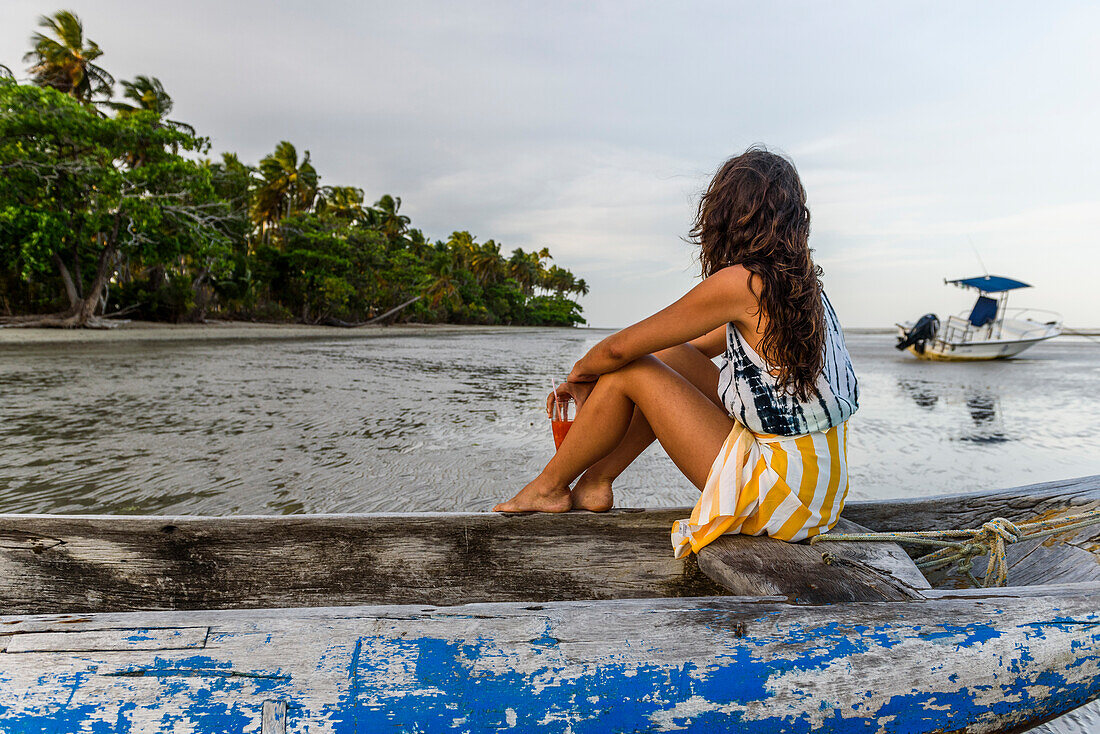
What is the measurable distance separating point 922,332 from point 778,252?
1836 cm

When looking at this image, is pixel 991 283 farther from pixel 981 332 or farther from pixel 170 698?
pixel 170 698

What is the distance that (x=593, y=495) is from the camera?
Answer: 2.06 meters

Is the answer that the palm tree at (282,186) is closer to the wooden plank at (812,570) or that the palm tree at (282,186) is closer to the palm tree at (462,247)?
the palm tree at (462,247)

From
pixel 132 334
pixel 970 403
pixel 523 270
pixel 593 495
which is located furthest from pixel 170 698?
pixel 523 270

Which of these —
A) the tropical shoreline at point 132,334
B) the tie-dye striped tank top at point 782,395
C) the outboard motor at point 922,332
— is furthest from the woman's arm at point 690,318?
the outboard motor at point 922,332

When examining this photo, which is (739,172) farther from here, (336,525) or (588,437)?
(336,525)

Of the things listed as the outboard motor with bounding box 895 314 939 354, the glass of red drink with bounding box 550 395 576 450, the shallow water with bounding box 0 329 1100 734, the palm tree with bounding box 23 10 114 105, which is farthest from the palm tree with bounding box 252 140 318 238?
the glass of red drink with bounding box 550 395 576 450

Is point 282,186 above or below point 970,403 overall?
above

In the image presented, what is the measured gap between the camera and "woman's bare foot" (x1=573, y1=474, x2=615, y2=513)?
2037 mm

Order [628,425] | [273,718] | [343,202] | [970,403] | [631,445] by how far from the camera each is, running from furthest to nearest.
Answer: [343,202], [970,403], [631,445], [628,425], [273,718]

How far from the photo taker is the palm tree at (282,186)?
36250 mm

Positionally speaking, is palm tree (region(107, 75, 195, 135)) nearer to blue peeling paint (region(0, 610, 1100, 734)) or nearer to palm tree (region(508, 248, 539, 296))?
blue peeling paint (region(0, 610, 1100, 734))

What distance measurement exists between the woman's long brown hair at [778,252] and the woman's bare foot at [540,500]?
31.8 inches

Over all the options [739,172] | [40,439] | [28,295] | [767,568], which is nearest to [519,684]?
[767,568]
